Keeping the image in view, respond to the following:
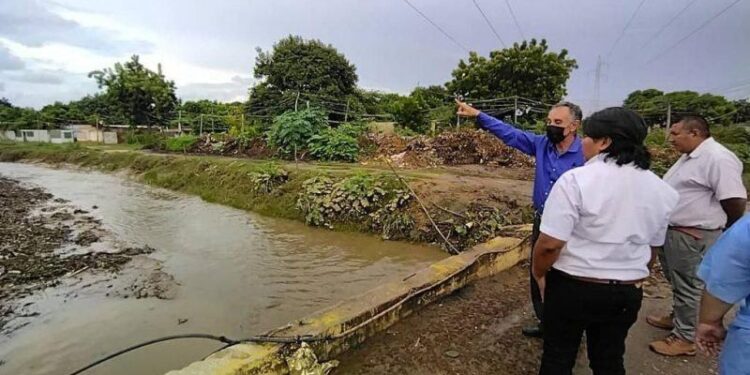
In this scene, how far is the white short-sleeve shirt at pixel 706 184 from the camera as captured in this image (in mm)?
2572

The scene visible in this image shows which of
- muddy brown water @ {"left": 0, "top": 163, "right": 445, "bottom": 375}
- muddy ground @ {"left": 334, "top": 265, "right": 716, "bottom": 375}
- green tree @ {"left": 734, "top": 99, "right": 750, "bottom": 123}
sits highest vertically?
green tree @ {"left": 734, "top": 99, "right": 750, "bottom": 123}

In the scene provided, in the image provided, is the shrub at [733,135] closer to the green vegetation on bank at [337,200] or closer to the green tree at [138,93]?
the green vegetation on bank at [337,200]

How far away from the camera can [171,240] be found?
320 inches

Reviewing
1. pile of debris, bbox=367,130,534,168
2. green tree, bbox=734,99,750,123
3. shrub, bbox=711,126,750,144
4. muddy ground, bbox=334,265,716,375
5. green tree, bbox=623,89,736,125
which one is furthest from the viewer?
green tree, bbox=734,99,750,123

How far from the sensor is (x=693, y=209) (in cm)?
270

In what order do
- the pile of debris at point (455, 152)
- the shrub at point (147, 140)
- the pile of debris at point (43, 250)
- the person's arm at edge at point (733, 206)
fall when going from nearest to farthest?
1. the person's arm at edge at point (733, 206)
2. the pile of debris at point (43, 250)
3. the pile of debris at point (455, 152)
4. the shrub at point (147, 140)

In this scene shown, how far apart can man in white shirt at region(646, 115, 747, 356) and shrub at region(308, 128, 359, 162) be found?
12.0 m

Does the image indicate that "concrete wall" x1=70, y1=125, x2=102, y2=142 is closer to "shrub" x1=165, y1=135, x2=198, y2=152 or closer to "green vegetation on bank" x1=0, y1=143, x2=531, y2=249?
"shrub" x1=165, y1=135, x2=198, y2=152

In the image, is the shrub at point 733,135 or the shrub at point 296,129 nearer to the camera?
the shrub at point 733,135

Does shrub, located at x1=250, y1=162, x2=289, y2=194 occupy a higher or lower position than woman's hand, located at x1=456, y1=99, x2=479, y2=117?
lower

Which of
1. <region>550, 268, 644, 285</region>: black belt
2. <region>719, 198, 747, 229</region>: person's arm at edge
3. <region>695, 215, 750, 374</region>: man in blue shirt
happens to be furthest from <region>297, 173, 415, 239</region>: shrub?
<region>695, 215, 750, 374</region>: man in blue shirt

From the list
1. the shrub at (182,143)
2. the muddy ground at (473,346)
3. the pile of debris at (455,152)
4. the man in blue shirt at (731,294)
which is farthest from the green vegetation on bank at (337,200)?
the shrub at (182,143)

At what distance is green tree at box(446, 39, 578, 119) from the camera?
22156 mm

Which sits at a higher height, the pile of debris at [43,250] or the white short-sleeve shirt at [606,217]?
the white short-sleeve shirt at [606,217]
